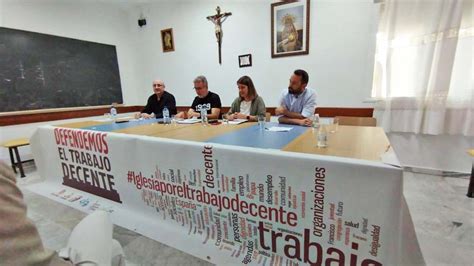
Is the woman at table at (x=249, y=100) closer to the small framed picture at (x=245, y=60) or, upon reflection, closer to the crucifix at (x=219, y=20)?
the small framed picture at (x=245, y=60)

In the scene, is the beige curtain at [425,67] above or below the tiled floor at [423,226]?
above

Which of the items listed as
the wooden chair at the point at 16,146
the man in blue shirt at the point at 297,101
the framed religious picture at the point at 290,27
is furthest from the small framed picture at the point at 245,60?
the wooden chair at the point at 16,146

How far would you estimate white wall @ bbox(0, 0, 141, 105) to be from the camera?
296 cm

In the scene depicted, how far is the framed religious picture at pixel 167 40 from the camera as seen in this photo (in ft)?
12.9

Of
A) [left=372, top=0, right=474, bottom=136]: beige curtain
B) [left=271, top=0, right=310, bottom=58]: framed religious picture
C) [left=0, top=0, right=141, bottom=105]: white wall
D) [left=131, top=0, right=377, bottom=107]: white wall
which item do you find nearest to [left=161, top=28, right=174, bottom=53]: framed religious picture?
[left=131, top=0, right=377, bottom=107]: white wall

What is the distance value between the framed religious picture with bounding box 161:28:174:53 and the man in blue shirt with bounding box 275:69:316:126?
2522mm

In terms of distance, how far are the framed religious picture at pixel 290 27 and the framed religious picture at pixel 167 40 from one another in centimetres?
184

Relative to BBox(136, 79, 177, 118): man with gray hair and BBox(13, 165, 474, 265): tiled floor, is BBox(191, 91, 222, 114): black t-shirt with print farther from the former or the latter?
BBox(13, 165, 474, 265): tiled floor

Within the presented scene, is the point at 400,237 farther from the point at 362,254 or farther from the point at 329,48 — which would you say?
the point at 329,48

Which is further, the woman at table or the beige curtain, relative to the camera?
the woman at table

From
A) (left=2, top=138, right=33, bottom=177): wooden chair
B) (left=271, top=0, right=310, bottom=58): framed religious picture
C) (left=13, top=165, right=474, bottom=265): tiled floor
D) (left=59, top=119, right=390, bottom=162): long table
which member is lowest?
(left=13, top=165, right=474, bottom=265): tiled floor

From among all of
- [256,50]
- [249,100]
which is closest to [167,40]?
[256,50]

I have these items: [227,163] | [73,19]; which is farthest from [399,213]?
[73,19]

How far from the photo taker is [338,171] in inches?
38.0
